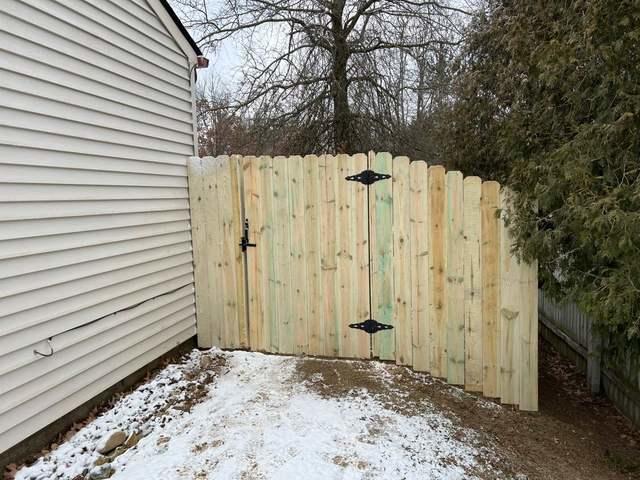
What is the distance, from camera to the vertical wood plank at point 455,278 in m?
3.25

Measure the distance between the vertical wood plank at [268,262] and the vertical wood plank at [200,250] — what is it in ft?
2.06

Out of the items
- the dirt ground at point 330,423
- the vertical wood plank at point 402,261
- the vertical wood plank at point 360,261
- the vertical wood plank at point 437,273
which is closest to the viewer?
the dirt ground at point 330,423

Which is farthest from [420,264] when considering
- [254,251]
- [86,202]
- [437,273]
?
[86,202]

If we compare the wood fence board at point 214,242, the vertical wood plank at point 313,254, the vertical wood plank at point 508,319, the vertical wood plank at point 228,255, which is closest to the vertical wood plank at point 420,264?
the vertical wood plank at point 508,319

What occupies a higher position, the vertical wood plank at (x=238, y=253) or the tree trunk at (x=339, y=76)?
the tree trunk at (x=339, y=76)

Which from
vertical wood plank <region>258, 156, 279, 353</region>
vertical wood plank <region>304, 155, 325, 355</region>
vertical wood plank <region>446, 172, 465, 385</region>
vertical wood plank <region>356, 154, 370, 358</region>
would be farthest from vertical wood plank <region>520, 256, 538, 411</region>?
vertical wood plank <region>258, 156, 279, 353</region>

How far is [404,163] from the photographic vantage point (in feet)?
11.3

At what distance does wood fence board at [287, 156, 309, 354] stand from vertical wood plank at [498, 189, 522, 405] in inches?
64.0

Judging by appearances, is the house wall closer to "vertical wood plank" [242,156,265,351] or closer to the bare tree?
"vertical wood plank" [242,156,265,351]

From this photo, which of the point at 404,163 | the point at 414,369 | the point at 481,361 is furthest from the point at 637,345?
the point at 404,163

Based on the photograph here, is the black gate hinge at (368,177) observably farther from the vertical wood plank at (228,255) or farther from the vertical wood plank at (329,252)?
the vertical wood plank at (228,255)

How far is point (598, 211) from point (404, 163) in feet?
5.00

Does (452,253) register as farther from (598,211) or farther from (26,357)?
(26,357)

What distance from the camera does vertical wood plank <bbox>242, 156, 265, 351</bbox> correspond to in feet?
12.9
